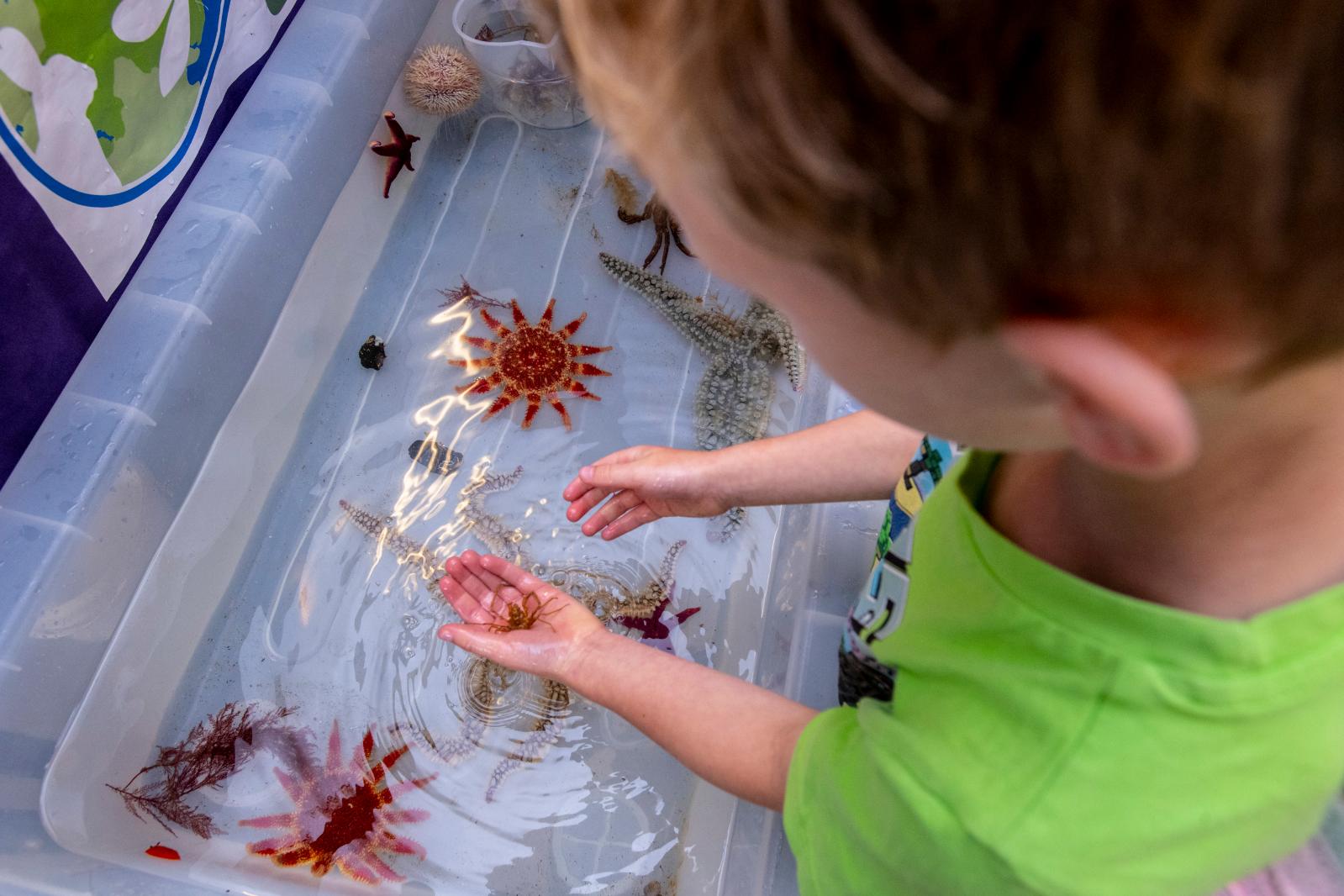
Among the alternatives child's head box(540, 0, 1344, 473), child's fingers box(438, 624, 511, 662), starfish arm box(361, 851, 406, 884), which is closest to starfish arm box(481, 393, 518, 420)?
child's fingers box(438, 624, 511, 662)

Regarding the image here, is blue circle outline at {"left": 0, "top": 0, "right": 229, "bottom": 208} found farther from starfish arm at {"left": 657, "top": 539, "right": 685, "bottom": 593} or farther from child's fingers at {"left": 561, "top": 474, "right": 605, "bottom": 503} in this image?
starfish arm at {"left": 657, "top": 539, "right": 685, "bottom": 593}

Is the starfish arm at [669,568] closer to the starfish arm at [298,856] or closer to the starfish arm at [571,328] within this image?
the starfish arm at [571,328]

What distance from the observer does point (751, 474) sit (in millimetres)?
1737

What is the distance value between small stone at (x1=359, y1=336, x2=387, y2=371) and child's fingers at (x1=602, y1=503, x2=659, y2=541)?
102 cm

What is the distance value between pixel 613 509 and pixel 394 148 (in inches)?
54.5

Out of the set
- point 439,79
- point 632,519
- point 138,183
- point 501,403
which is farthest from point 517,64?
point 632,519

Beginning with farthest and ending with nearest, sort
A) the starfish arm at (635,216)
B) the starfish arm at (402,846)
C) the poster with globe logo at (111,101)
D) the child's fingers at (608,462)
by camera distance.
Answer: the starfish arm at (635,216) → the starfish arm at (402,846) → the child's fingers at (608,462) → the poster with globe logo at (111,101)

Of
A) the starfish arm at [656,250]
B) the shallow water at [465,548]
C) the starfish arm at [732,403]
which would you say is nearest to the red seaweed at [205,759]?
the shallow water at [465,548]

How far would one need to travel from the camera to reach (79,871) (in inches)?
62.9

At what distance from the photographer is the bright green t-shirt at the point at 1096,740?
703 mm

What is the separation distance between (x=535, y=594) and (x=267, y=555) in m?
0.89

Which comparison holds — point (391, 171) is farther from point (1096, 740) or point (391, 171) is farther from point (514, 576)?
point (1096, 740)

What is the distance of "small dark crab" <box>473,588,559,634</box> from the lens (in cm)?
187

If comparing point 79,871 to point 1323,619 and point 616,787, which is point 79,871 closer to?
point 616,787
